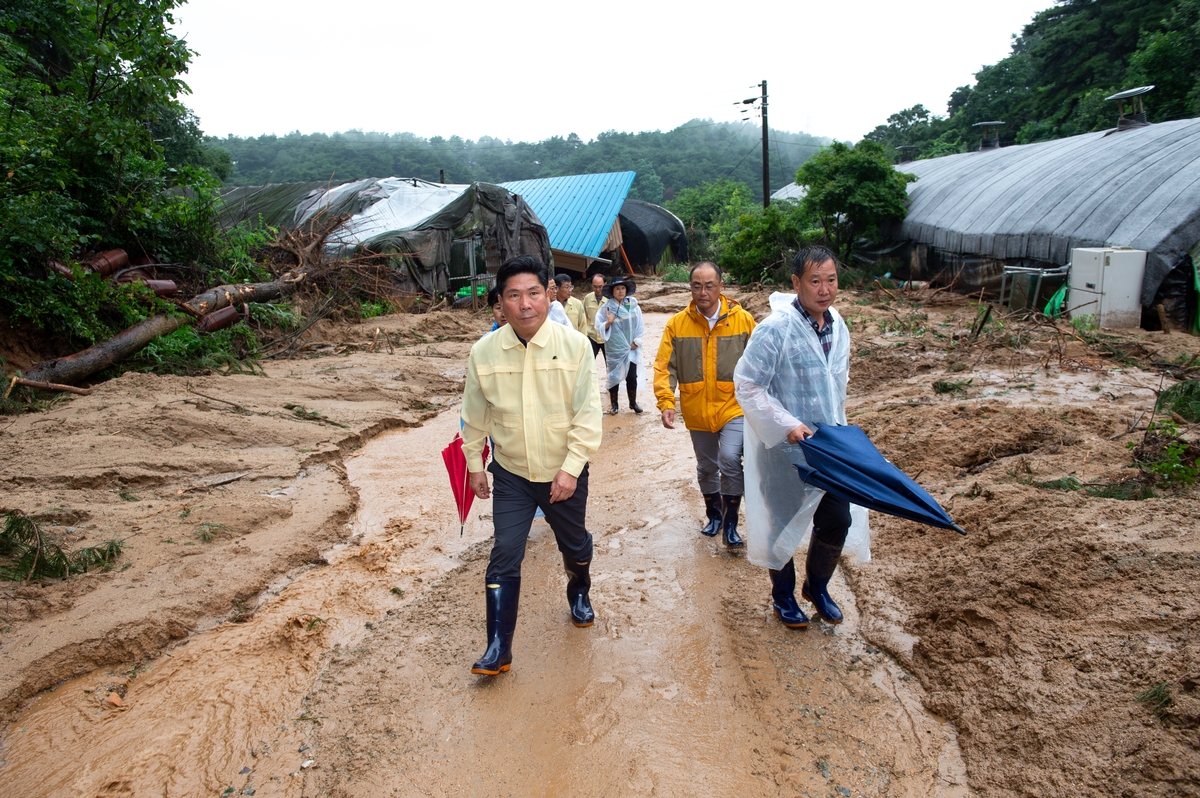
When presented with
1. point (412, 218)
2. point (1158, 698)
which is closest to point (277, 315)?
point (412, 218)

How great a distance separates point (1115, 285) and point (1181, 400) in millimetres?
5173

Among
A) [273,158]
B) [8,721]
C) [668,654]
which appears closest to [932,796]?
[668,654]

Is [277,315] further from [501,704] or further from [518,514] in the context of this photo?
[501,704]

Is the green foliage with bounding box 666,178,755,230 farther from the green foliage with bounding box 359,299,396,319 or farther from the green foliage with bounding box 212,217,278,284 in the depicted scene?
the green foliage with bounding box 212,217,278,284

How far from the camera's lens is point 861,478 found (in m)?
3.15

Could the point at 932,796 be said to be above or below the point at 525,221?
below

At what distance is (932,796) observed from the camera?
2.60m

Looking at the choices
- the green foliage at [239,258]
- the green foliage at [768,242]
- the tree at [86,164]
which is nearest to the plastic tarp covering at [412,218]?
the green foliage at [239,258]

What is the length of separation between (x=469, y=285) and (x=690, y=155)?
3918 centimetres

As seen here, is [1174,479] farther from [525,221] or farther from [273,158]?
[273,158]

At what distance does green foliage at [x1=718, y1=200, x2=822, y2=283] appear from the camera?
774 inches

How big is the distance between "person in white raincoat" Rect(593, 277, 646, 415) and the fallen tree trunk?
5235 mm

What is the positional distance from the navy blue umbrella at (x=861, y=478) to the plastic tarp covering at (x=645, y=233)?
24985 millimetres

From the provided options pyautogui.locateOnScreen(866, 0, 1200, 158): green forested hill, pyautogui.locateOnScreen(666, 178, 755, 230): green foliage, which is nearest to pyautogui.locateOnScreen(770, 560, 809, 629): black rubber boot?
pyautogui.locateOnScreen(866, 0, 1200, 158): green forested hill
